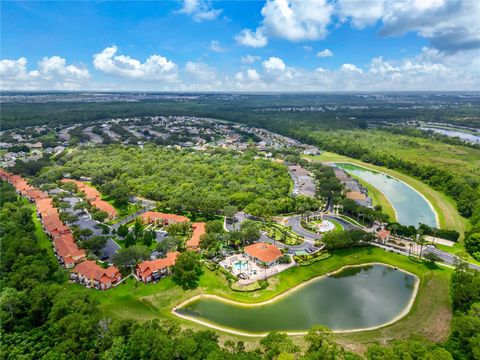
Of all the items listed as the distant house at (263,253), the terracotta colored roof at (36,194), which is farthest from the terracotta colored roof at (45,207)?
the distant house at (263,253)

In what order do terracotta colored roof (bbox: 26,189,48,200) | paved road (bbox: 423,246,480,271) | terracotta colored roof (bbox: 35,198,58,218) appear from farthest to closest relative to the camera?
1. terracotta colored roof (bbox: 26,189,48,200)
2. terracotta colored roof (bbox: 35,198,58,218)
3. paved road (bbox: 423,246,480,271)

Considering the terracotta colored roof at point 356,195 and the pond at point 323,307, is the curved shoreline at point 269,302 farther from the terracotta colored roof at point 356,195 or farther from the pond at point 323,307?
the terracotta colored roof at point 356,195

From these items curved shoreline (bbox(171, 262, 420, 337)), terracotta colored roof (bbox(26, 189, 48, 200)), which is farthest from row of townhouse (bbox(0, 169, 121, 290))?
curved shoreline (bbox(171, 262, 420, 337))

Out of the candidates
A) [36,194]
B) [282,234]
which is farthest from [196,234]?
[36,194]

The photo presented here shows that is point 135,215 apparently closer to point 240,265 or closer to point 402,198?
point 240,265

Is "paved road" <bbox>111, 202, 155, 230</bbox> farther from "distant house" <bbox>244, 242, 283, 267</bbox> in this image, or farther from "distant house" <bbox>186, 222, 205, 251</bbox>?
"distant house" <bbox>244, 242, 283, 267</bbox>
